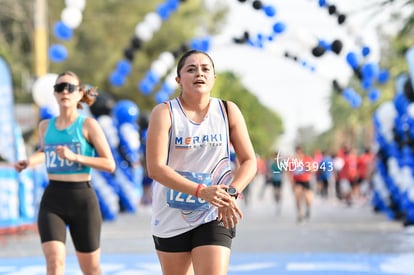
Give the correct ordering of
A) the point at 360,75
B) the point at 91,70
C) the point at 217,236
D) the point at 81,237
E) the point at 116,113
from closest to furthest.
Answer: the point at 217,236
the point at 81,237
the point at 360,75
the point at 116,113
the point at 91,70

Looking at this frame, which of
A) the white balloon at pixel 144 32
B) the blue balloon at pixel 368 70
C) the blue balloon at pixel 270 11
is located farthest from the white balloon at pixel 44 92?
the white balloon at pixel 144 32

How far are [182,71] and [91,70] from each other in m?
38.7

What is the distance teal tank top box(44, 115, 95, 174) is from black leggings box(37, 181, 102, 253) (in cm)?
10

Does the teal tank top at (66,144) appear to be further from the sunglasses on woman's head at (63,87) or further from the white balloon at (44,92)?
the white balloon at (44,92)

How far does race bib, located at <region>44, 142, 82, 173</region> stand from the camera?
5.71 meters

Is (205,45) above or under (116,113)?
above

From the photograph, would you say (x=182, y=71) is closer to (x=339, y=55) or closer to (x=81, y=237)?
(x=81, y=237)

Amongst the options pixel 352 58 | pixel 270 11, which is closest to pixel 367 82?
pixel 352 58

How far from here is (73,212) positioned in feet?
18.6

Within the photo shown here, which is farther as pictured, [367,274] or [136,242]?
[136,242]

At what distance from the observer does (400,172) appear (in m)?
15.3

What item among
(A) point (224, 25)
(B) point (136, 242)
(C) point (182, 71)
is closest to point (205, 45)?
(B) point (136, 242)

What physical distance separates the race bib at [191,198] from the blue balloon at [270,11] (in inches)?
372

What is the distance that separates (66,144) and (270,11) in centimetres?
810
